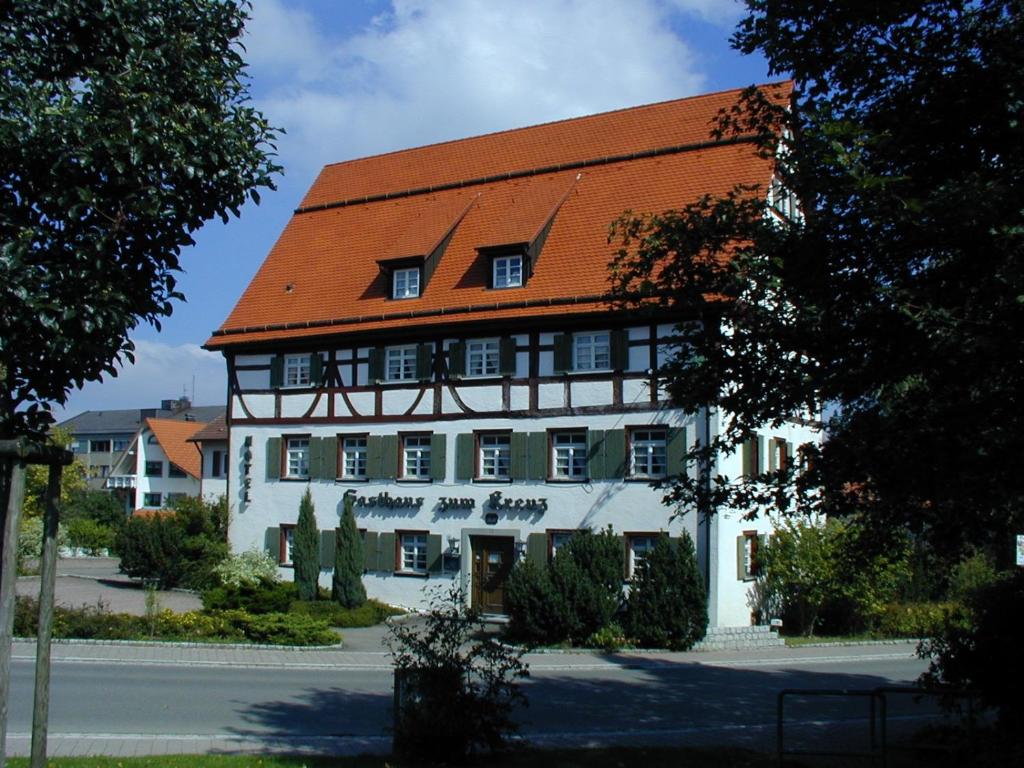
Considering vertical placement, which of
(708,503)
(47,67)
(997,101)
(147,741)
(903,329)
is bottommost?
(147,741)

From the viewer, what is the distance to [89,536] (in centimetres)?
4900

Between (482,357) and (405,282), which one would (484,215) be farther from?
(482,357)

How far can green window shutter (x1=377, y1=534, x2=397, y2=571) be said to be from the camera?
2612 centimetres

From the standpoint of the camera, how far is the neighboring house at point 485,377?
23.2 m

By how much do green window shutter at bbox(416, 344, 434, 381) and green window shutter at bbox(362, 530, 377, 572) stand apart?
13.4 feet

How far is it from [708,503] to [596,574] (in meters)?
11.5

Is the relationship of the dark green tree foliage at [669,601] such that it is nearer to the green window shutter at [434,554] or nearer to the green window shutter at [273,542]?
the green window shutter at [434,554]

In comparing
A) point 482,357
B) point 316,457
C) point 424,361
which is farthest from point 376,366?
point 482,357

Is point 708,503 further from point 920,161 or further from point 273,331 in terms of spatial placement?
point 273,331

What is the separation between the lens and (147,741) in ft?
36.6

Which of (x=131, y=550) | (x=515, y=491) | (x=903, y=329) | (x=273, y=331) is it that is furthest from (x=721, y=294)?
(x=131, y=550)

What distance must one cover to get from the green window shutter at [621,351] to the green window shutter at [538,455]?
2.35 meters

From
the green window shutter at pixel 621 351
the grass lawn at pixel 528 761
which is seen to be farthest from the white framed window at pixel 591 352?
the grass lawn at pixel 528 761

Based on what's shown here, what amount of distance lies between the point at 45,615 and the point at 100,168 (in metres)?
3.02
